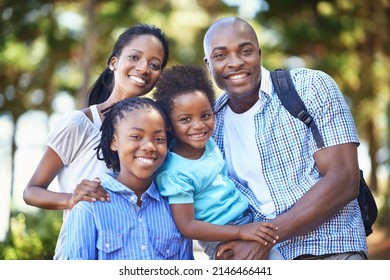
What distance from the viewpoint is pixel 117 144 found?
2971 millimetres

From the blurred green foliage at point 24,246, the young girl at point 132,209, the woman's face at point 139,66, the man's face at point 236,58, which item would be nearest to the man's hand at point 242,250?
the young girl at point 132,209

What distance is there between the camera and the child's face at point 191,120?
303 centimetres

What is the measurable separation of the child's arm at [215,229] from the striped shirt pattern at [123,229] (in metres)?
0.05

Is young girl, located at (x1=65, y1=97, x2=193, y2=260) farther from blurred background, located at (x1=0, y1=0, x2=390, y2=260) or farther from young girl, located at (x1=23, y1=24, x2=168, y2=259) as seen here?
blurred background, located at (x1=0, y1=0, x2=390, y2=260)

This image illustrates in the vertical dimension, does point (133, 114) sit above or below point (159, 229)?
above

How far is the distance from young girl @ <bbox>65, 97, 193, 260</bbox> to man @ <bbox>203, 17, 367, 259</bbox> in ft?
1.16

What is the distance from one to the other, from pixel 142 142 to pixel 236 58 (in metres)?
0.81

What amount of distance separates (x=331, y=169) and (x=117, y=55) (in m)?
1.35

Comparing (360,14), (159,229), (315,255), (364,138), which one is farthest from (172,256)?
(364,138)

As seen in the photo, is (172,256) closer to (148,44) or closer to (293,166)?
(293,166)

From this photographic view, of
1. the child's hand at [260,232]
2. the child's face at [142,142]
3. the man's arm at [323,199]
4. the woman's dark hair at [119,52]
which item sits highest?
the woman's dark hair at [119,52]

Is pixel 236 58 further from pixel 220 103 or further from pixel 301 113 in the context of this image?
pixel 301 113

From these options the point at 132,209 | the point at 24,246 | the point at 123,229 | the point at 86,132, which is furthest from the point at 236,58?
the point at 24,246

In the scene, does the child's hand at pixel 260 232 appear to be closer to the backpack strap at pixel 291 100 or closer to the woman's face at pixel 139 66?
the backpack strap at pixel 291 100
